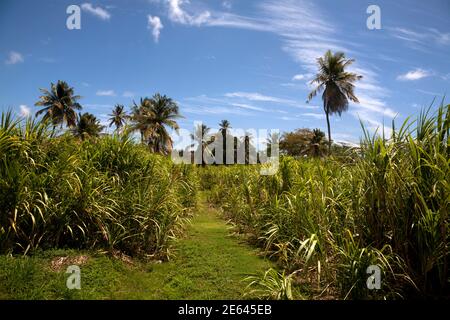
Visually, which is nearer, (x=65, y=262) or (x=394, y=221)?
(x=394, y=221)

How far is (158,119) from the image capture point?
104 ft

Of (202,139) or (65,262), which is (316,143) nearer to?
(202,139)

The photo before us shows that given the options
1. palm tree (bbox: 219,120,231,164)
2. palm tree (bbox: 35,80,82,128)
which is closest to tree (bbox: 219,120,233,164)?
palm tree (bbox: 219,120,231,164)

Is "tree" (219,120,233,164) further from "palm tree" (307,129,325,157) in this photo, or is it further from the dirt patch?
the dirt patch

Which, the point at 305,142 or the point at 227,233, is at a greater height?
the point at 305,142

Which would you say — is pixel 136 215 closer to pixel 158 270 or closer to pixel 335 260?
pixel 158 270

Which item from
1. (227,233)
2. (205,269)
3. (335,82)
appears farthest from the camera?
(335,82)

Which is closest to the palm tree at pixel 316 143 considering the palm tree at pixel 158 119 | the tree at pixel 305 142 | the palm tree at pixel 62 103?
the tree at pixel 305 142

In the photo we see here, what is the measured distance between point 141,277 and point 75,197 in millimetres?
1664

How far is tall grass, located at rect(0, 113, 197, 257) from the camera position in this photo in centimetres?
447

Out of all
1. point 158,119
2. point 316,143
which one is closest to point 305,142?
point 316,143

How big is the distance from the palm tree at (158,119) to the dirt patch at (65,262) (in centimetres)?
2640
